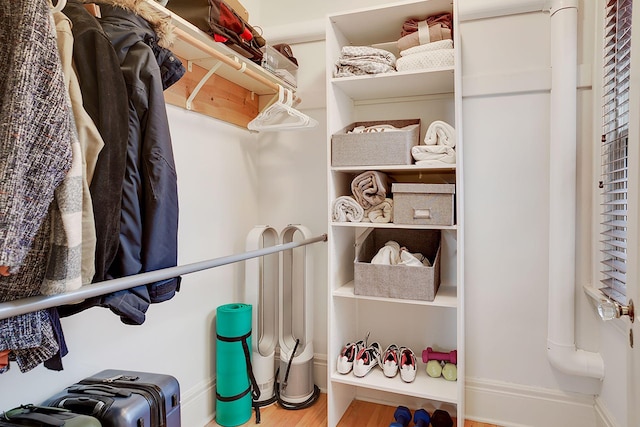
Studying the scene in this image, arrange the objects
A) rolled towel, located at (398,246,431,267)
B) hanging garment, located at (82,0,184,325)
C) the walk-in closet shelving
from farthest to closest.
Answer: rolled towel, located at (398,246,431,267), the walk-in closet shelving, hanging garment, located at (82,0,184,325)

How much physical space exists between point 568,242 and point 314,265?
4.28 feet

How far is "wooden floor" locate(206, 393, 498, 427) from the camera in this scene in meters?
1.97

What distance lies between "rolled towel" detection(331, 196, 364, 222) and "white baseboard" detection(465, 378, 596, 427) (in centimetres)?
105

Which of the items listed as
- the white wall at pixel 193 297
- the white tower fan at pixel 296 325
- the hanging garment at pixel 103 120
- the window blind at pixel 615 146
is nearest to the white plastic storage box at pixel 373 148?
the white tower fan at pixel 296 325

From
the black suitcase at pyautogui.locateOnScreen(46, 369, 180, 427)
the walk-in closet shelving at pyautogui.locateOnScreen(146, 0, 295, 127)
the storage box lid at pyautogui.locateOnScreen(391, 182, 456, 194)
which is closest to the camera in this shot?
the black suitcase at pyautogui.locateOnScreen(46, 369, 180, 427)

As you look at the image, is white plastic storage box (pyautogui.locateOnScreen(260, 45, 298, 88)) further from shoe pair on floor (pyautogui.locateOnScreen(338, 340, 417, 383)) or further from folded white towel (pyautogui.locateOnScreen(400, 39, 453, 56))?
shoe pair on floor (pyautogui.locateOnScreen(338, 340, 417, 383))

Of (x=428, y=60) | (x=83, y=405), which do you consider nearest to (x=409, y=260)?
(x=428, y=60)

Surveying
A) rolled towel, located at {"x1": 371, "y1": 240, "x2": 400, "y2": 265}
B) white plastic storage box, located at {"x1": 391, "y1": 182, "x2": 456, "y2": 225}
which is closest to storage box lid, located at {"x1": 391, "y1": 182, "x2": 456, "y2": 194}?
white plastic storage box, located at {"x1": 391, "y1": 182, "x2": 456, "y2": 225}

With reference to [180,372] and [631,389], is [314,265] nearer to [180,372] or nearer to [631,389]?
[180,372]

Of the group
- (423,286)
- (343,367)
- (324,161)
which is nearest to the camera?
(423,286)

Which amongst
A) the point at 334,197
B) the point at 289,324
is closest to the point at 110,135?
the point at 334,197

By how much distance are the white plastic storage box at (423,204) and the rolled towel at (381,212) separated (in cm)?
6

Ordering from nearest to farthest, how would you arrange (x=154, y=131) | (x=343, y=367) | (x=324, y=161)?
1. (x=154, y=131)
2. (x=343, y=367)
3. (x=324, y=161)

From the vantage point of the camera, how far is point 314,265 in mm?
2330
